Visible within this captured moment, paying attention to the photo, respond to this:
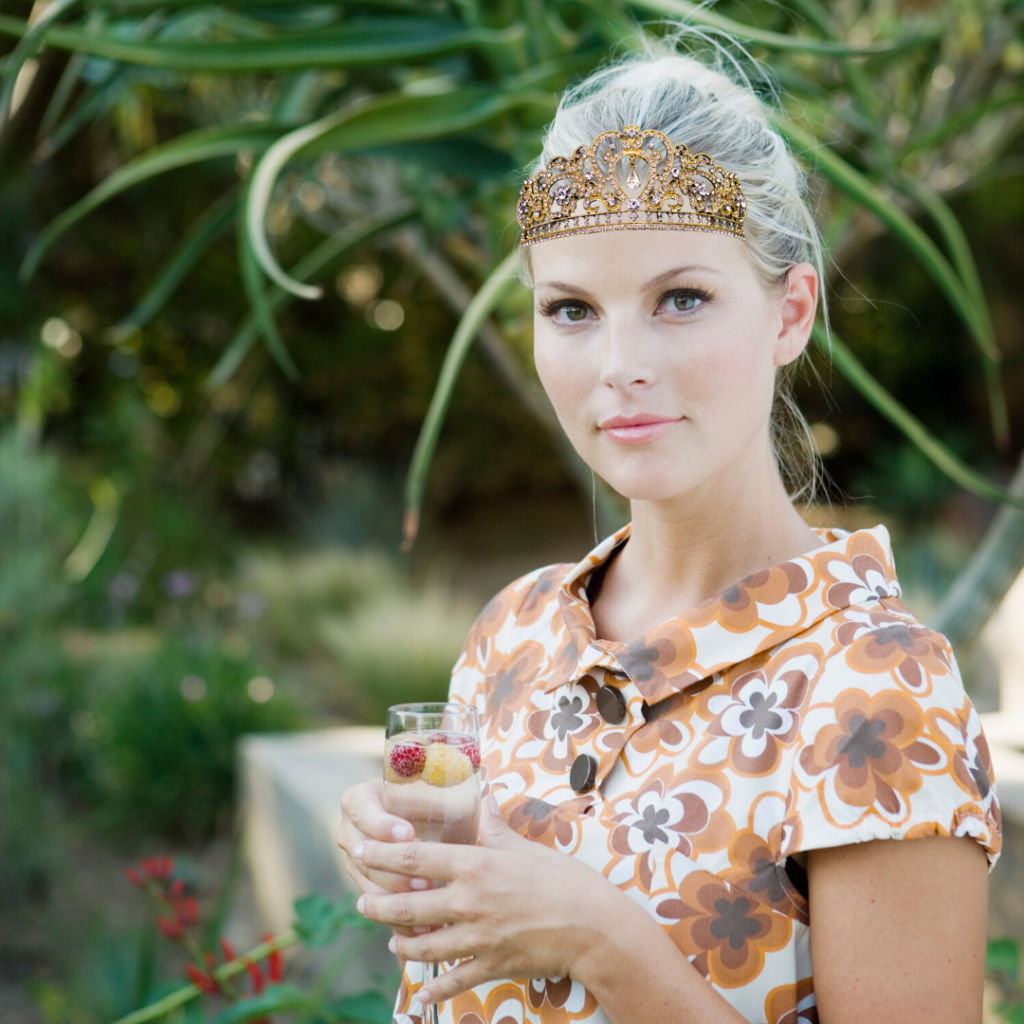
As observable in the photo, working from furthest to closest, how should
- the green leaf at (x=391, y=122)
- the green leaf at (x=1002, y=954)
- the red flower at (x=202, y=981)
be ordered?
the green leaf at (x=391, y=122), the red flower at (x=202, y=981), the green leaf at (x=1002, y=954)

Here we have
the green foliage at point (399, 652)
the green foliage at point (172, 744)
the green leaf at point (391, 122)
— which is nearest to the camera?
the green leaf at point (391, 122)

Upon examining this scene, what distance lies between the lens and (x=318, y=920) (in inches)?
62.2

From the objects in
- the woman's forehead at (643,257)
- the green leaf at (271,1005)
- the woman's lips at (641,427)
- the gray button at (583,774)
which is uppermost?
the woman's forehead at (643,257)

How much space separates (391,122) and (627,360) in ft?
4.18

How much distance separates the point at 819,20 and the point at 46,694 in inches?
154

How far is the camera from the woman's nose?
1.07m

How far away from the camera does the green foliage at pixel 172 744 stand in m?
4.73

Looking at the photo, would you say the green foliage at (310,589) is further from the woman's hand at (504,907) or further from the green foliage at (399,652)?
the woman's hand at (504,907)

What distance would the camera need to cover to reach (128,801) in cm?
473

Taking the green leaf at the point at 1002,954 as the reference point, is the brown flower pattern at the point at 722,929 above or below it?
above

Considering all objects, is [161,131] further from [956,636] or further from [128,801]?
[956,636]

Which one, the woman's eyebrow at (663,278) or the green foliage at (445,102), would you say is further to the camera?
the green foliage at (445,102)

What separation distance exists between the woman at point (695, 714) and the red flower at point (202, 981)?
0.56 metres

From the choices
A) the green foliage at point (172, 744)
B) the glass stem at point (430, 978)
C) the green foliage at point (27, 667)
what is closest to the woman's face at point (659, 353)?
the glass stem at point (430, 978)
